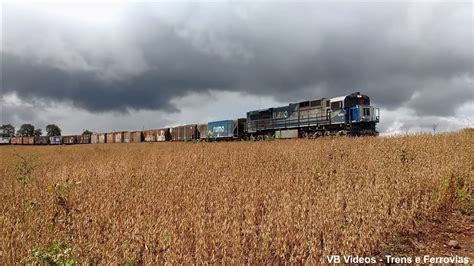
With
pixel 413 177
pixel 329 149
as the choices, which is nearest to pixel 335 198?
pixel 413 177

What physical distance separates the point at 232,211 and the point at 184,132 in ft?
167

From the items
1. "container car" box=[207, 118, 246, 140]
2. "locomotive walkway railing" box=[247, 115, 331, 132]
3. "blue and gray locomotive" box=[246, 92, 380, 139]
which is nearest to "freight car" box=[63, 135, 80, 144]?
"container car" box=[207, 118, 246, 140]

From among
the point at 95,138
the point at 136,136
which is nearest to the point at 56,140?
the point at 95,138

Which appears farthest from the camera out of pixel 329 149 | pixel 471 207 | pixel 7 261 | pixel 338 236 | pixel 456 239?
pixel 329 149

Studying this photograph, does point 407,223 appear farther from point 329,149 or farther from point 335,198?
point 329,149

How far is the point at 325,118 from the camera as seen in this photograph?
29531 mm

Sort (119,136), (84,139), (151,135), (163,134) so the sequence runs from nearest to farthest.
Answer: (163,134) < (151,135) < (119,136) < (84,139)

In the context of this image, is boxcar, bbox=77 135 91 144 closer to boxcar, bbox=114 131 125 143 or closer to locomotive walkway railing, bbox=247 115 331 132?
boxcar, bbox=114 131 125 143

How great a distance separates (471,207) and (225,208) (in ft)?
12.0

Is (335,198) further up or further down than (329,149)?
further down

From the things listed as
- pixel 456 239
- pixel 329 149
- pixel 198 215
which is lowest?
pixel 456 239

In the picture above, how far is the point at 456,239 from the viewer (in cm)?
387

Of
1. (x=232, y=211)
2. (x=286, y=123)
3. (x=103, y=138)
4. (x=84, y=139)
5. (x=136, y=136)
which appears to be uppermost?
(x=286, y=123)

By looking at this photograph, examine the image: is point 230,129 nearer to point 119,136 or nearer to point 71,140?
point 119,136
